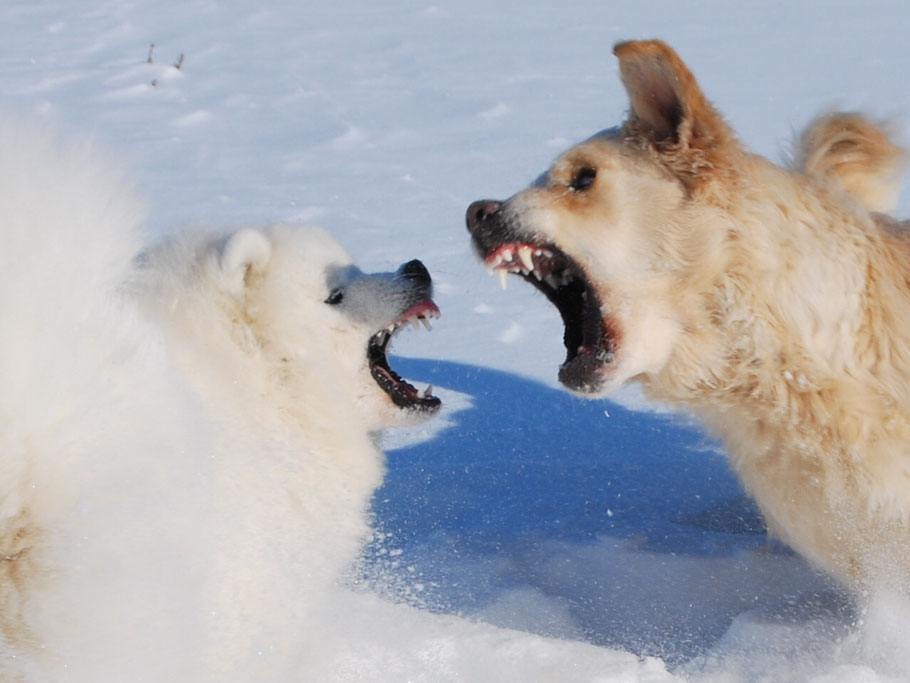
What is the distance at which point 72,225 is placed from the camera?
2486 mm

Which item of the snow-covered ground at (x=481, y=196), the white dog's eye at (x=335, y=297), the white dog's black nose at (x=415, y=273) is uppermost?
the white dog's eye at (x=335, y=297)

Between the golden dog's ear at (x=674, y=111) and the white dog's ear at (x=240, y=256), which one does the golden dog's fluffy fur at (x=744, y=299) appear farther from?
the white dog's ear at (x=240, y=256)

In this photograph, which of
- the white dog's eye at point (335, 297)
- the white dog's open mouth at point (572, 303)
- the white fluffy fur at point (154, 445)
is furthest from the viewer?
the white dog's eye at point (335, 297)

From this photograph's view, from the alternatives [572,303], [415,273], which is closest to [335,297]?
[415,273]

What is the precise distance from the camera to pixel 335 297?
12.0 feet

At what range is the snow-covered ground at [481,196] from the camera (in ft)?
11.6

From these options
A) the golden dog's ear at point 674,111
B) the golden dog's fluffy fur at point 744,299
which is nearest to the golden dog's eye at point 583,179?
→ the golden dog's fluffy fur at point 744,299

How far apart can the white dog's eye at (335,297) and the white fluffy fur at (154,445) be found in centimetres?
7

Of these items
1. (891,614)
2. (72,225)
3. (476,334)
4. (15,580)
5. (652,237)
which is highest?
(72,225)

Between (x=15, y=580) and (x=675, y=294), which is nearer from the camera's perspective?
(x=15, y=580)

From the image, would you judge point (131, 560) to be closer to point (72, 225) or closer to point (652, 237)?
point (72, 225)

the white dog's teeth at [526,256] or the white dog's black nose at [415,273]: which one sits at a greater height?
the white dog's teeth at [526,256]

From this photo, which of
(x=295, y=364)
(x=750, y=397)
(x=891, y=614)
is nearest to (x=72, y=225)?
(x=295, y=364)

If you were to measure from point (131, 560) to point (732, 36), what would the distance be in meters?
9.38
